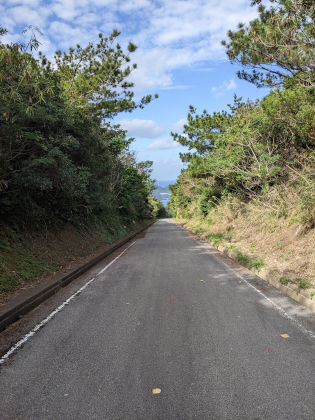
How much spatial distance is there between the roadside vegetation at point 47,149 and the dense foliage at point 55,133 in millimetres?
24

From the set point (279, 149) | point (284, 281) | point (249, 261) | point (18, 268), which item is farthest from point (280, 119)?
point (18, 268)

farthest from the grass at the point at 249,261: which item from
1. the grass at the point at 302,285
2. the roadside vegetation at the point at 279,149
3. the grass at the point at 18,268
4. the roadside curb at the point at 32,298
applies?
the grass at the point at 18,268

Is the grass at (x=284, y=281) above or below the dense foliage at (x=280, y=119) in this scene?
below

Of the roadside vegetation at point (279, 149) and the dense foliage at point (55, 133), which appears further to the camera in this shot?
the roadside vegetation at point (279, 149)

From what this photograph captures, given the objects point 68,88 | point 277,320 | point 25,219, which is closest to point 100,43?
point 68,88

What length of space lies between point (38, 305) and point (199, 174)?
21.2 metres

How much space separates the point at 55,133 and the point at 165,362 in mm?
7818

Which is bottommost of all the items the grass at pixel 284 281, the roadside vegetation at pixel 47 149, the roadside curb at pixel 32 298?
the grass at pixel 284 281

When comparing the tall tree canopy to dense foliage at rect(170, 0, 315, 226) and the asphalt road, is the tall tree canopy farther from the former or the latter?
the asphalt road

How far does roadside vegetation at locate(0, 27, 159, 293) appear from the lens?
6.38 m

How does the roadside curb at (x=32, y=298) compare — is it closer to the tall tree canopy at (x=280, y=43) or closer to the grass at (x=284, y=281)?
the grass at (x=284, y=281)

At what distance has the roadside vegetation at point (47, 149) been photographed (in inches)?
251

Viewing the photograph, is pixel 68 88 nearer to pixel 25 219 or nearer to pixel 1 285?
pixel 25 219

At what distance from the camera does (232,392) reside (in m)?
2.82
